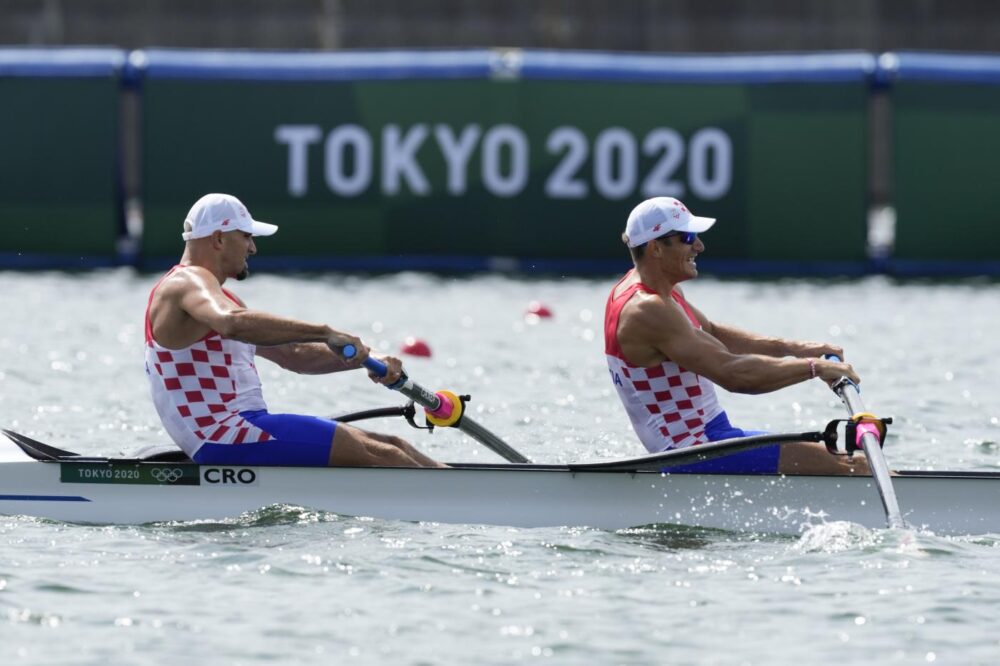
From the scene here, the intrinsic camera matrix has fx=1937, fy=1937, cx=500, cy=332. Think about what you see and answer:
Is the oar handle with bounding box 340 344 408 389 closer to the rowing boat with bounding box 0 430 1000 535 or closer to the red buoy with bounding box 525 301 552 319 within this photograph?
the rowing boat with bounding box 0 430 1000 535

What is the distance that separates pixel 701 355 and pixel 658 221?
612 mm

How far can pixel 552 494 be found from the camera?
327 inches

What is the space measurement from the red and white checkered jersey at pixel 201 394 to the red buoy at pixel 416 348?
19.4ft

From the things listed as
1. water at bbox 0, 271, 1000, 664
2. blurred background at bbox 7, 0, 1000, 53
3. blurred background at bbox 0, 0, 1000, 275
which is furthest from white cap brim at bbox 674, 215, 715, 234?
blurred background at bbox 7, 0, 1000, 53

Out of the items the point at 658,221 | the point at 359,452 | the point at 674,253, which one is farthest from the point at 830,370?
the point at 359,452

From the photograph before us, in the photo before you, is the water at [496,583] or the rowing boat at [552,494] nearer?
the water at [496,583]

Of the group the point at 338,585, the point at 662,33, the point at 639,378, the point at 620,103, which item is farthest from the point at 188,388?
the point at 662,33

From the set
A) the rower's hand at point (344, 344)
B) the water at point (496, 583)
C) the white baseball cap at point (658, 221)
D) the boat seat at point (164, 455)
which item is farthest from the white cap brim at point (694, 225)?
the boat seat at point (164, 455)

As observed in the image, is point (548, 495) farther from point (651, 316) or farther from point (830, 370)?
point (830, 370)

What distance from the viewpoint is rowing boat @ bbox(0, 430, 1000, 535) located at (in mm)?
8258

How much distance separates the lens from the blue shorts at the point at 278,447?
8.34 metres

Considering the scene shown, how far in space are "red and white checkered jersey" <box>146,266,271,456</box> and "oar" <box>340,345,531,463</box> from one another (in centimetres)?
55

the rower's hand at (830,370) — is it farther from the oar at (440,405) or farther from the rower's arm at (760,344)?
the oar at (440,405)

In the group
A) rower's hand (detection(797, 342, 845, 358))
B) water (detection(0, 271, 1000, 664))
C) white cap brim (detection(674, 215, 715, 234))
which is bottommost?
water (detection(0, 271, 1000, 664))
